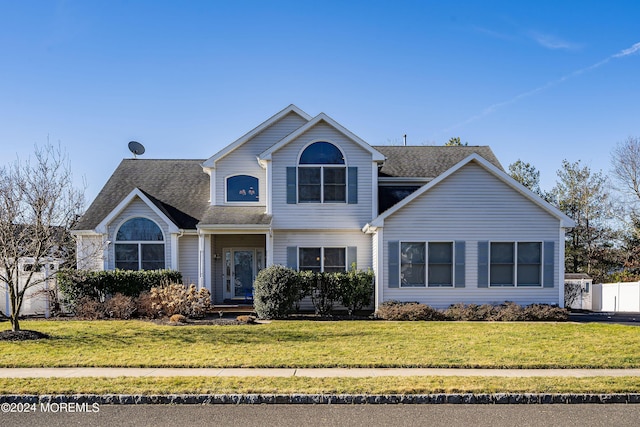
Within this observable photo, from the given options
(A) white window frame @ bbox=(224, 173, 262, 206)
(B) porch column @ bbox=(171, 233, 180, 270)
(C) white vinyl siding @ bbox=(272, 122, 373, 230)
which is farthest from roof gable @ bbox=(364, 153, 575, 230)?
(B) porch column @ bbox=(171, 233, 180, 270)

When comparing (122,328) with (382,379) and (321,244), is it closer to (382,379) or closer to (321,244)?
(321,244)

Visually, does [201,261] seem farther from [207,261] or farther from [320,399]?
[320,399]

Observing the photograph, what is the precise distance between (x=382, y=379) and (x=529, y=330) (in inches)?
296

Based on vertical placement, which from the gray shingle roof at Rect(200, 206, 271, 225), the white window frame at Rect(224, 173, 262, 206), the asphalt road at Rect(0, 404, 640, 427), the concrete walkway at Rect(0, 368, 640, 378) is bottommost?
the concrete walkway at Rect(0, 368, 640, 378)

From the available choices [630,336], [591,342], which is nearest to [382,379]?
[591,342]

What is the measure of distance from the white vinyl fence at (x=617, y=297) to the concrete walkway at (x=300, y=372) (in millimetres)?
15713

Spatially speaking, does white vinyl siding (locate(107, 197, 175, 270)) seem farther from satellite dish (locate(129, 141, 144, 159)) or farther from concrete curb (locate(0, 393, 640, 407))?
concrete curb (locate(0, 393, 640, 407))

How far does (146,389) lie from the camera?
7797 millimetres

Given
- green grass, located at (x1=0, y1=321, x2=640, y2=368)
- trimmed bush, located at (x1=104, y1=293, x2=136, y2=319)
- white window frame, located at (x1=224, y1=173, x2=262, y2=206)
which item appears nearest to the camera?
green grass, located at (x1=0, y1=321, x2=640, y2=368)

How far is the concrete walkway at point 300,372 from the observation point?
8.87 meters

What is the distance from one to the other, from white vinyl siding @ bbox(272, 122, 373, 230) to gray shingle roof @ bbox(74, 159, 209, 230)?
3687 mm

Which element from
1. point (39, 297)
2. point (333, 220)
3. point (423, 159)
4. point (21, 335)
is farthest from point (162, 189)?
point (423, 159)

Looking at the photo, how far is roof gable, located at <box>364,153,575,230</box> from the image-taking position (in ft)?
57.5

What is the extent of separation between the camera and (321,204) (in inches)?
765
